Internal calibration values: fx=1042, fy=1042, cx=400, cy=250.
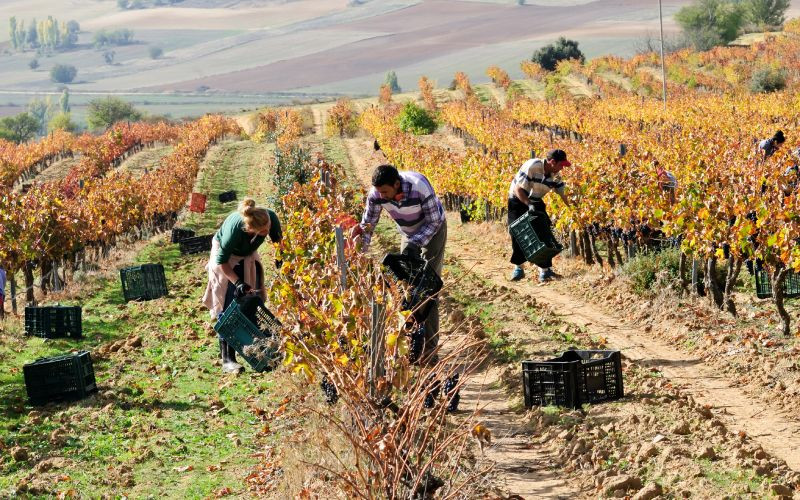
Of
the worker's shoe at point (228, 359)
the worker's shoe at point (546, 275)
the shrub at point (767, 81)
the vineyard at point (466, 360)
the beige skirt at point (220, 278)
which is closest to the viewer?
the vineyard at point (466, 360)

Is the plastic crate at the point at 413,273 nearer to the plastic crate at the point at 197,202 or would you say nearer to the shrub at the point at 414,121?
the plastic crate at the point at 197,202

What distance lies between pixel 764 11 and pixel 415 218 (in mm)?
80634

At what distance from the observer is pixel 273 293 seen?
8328 mm

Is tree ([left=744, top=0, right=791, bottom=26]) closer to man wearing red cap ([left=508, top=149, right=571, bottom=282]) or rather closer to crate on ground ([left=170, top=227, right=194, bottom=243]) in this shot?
crate on ground ([left=170, top=227, right=194, bottom=243])

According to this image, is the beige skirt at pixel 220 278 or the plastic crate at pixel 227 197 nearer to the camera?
the beige skirt at pixel 220 278

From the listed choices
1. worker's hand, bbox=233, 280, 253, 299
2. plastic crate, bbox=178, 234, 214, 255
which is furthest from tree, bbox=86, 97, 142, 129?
worker's hand, bbox=233, 280, 253, 299

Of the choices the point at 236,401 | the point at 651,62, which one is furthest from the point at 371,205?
the point at 651,62

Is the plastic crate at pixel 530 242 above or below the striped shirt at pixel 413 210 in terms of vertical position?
below

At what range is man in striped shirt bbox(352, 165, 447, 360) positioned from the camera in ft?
23.8

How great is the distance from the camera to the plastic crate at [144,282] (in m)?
14.7

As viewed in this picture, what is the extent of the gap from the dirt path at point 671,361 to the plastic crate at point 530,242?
583 millimetres

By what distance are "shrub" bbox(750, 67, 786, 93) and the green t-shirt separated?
4381 centimetres

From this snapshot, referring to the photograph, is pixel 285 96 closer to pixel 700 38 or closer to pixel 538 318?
pixel 700 38

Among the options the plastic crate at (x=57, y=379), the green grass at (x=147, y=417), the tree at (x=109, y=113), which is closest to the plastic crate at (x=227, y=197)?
the green grass at (x=147, y=417)
